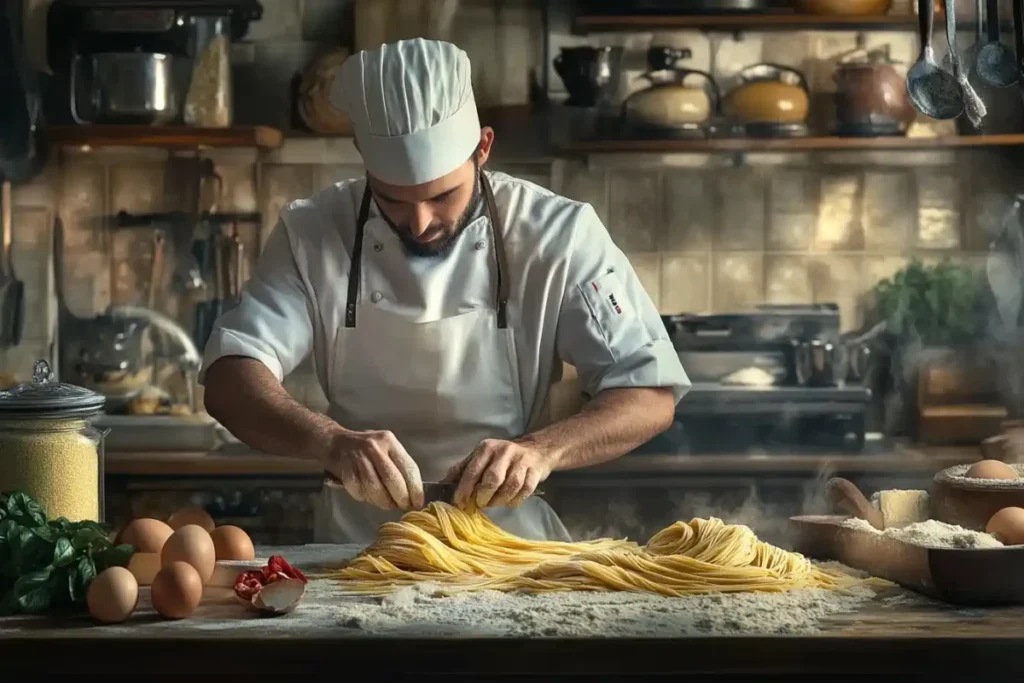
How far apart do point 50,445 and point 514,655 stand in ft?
2.55

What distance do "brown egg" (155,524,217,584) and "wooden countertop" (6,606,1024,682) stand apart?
19 cm

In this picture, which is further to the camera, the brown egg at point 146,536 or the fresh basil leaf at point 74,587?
the brown egg at point 146,536

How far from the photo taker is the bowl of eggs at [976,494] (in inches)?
77.2

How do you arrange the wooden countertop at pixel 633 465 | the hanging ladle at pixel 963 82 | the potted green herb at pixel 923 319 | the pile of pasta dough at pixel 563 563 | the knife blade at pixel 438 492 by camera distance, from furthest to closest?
the potted green herb at pixel 923 319 < the wooden countertop at pixel 633 465 < the hanging ladle at pixel 963 82 < the knife blade at pixel 438 492 < the pile of pasta dough at pixel 563 563

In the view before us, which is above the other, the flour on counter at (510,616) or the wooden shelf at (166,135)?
the wooden shelf at (166,135)

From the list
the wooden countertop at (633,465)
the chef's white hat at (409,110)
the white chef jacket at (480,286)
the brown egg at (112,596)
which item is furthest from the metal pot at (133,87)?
the brown egg at (112,596)

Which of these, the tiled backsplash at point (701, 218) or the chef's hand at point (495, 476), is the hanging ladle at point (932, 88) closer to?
the chef's hand at point (495, 476)

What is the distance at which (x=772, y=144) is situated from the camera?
3.88 m

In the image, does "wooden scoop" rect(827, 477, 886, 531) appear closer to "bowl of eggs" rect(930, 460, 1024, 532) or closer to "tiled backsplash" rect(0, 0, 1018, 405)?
"bowl of eggs" rect(930, 460, 1024, 532)

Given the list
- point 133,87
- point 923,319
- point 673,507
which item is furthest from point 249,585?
point 923,319

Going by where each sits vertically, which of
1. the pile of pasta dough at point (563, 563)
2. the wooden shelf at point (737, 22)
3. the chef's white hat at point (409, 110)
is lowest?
the pile of pasta dough at point (563, 563)

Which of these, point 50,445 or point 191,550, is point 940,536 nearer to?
point 191,550

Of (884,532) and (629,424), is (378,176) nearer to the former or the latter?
(629,424)

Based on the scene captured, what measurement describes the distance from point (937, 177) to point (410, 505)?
8.21 feet
